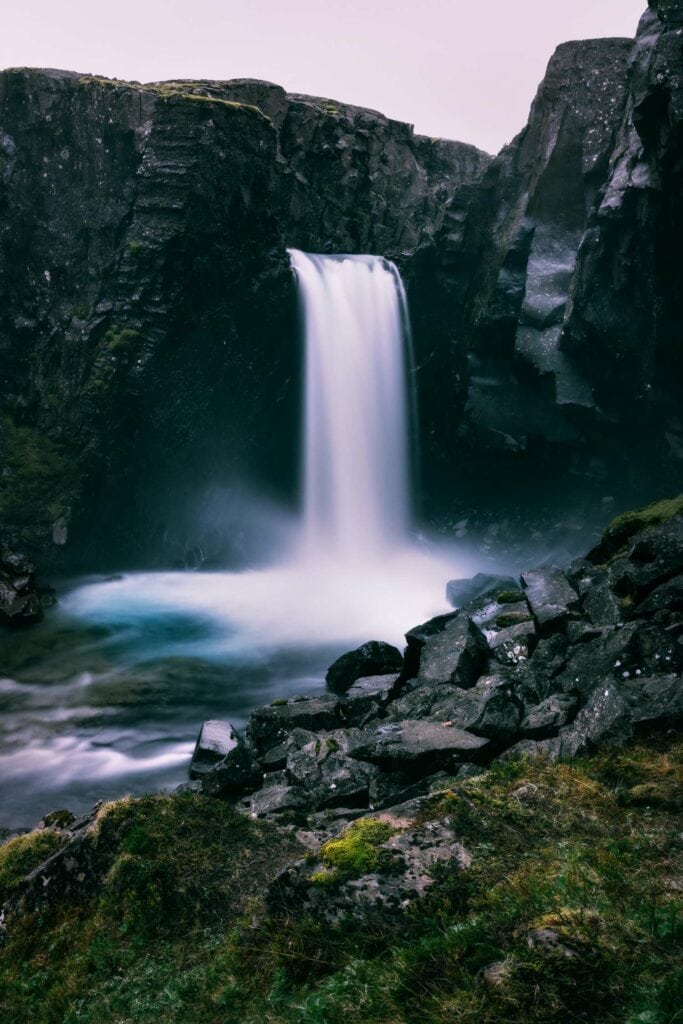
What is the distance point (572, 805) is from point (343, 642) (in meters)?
14.3

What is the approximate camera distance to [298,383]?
30219 mm

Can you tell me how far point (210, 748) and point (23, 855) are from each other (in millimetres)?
5924

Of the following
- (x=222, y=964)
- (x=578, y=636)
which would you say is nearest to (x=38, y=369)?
(x=578, y=636)

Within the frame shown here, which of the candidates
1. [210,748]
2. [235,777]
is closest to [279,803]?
[235,777]

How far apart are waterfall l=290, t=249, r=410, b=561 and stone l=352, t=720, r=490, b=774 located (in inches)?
873

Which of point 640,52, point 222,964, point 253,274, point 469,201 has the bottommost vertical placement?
point 222,964

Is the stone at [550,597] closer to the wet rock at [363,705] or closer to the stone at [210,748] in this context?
the wet rock at [363,705]

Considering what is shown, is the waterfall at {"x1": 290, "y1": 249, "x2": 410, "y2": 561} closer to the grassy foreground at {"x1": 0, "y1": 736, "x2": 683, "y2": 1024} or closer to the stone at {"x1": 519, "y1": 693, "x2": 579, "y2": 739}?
the stone at {"x1": 519, "y1": 693, "x2": 579, "y2": 739}

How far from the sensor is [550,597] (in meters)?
12.2

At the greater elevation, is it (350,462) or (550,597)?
(350,462)

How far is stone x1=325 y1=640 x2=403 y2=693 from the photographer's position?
14.5m

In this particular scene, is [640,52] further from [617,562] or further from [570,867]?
[570,867]

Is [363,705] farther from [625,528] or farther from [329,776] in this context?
[625,528]

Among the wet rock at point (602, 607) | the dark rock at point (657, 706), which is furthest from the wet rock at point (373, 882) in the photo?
the wet rock at point (602, 607)
